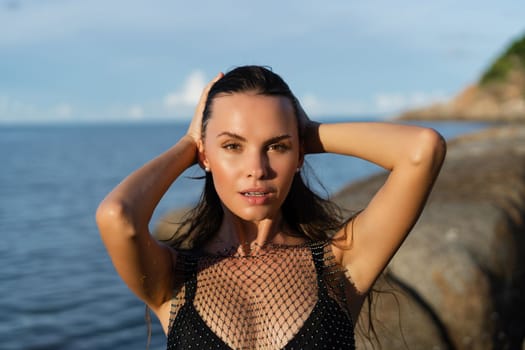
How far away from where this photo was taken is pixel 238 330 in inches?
106

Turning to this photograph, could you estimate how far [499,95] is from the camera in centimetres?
10294

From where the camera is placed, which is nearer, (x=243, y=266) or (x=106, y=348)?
(x=243, y=266)

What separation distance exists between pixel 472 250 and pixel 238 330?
4075mm

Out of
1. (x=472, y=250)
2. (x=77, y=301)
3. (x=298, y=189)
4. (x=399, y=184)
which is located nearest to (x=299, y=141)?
(x=298, y=189)

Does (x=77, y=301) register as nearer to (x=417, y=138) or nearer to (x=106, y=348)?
(x=106, y=348)

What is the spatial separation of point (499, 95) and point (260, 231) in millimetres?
108016

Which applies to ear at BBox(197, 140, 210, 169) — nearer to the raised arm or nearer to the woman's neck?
the raised arm

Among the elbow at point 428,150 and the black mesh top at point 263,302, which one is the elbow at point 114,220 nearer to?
the black mesh top at point 263,302

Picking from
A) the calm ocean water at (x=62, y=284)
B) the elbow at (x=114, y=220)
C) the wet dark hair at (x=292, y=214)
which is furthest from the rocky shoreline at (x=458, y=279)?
the elbow at (x=114, y=220)

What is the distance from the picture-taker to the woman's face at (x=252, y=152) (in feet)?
8.65

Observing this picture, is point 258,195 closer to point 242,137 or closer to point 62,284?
point 242,137

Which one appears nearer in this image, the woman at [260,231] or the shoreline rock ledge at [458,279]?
the woman at [260,231]

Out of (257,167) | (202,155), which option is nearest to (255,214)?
(257,167)

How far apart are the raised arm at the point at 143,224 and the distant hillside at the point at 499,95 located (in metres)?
92.9
